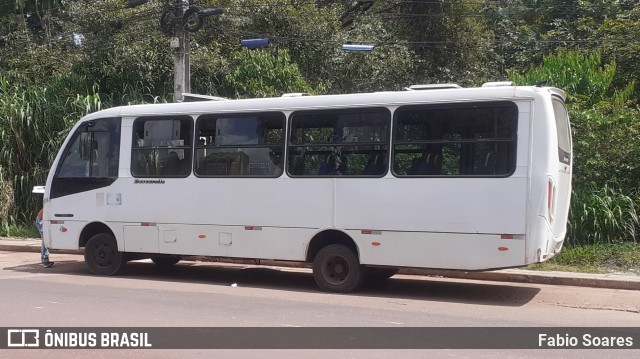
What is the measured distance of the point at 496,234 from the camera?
32.9 feet

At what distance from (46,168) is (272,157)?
34.7 ft

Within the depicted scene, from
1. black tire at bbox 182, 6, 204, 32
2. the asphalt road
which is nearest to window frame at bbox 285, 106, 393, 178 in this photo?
the asphalt road

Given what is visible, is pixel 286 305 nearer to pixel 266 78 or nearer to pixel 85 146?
pixel 85 146

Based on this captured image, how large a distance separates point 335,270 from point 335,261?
141 mm

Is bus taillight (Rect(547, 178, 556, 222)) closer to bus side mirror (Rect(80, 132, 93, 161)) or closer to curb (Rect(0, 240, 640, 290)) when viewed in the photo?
curb (Rect(0, 240, 640, 290))

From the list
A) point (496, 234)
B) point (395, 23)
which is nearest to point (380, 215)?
point (496, 234)

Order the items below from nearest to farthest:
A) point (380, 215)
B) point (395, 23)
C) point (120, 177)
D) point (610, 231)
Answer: point (380, 215) < point (120, 177) < point (610, 231) < point (395, 23)

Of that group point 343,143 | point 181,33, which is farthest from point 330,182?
point 181,33

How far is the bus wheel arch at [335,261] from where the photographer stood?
1105cm

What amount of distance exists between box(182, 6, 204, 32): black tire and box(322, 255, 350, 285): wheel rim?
339 inches

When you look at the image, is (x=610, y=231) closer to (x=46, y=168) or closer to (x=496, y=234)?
(x=496, y=234)

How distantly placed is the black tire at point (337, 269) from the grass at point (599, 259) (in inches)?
147

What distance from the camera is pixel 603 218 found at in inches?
554

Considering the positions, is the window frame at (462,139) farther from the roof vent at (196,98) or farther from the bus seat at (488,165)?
the roof vent at (196,98)
